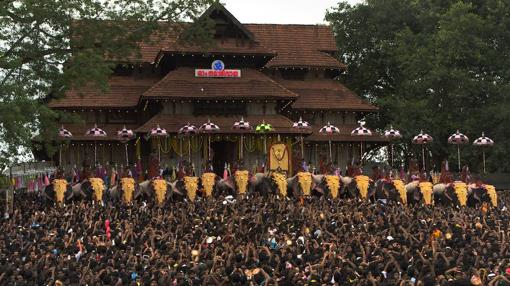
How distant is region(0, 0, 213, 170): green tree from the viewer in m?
31.0

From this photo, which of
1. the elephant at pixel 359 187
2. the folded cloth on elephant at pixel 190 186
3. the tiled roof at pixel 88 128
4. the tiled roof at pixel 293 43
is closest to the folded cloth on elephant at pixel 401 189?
the elephant at pixel 359 187

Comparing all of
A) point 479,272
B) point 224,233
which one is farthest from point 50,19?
point 479,272

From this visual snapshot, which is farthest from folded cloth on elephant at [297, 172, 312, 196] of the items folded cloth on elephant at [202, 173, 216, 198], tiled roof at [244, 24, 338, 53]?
tiled roof at [244, 24, 338, 53]

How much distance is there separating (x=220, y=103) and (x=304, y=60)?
955 cm

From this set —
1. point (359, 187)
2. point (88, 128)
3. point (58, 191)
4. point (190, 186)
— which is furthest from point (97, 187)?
point (88, 128)

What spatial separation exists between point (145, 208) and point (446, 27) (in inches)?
1169

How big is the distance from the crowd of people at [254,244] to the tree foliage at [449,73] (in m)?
20.6

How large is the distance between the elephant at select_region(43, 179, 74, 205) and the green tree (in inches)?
66.8

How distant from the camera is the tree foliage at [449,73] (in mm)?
52469

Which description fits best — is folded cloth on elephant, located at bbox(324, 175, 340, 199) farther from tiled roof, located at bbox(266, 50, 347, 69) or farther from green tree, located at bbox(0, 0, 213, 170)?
tiled roof, located at bbox(266, 50, 347, 69)

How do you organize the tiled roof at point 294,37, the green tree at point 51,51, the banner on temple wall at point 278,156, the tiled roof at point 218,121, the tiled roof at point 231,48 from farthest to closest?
the tiled roof at point 294,37 < the tiled roof at point 231,48 < the banner on temple wall at point 278,156 < the tiled roof at point 218,121 < the green tree at point 51,51

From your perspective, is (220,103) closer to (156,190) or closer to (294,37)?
(294,37)

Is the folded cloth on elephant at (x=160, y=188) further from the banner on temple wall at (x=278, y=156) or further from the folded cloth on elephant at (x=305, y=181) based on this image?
the banner on temple wall at (x=278, y=156)

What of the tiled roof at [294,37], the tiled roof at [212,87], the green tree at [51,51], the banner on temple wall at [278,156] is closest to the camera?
the green tree at [51,51]
